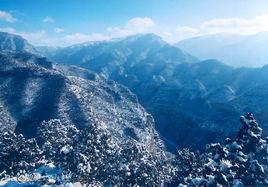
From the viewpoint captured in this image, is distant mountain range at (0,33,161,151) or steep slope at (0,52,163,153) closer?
distant mountain range at (0,33,161,151)

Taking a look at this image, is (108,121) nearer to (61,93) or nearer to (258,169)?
(61,93)

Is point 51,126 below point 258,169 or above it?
below

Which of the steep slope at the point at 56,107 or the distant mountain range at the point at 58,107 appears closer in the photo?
the distant mountain range at the point at 58,107

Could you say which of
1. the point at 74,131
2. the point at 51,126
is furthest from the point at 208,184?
the point at 51,126

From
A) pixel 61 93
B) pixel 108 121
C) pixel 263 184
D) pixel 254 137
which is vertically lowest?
pixel 108 121

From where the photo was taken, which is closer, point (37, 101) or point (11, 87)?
point (37, 101)

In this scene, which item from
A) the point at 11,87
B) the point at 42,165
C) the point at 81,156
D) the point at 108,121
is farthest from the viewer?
→ the point at 11,87

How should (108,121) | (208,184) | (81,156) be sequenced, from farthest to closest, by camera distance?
(108,121) < (81,156) < (208,184)

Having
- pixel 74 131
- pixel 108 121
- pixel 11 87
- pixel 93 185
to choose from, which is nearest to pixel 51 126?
pixel 74 131

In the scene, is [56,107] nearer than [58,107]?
Yes
